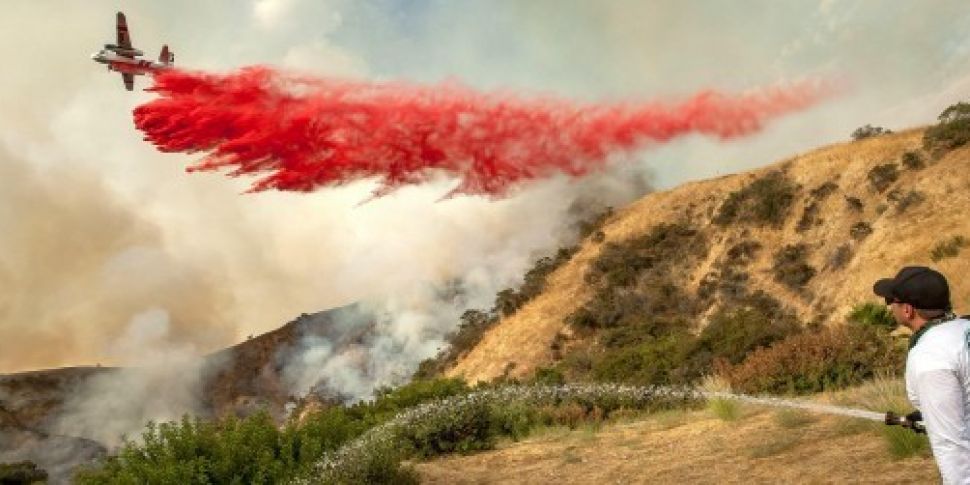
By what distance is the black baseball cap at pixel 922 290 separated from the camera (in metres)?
4.22

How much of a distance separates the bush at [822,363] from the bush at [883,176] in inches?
1348

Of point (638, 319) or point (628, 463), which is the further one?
point (638, 319)

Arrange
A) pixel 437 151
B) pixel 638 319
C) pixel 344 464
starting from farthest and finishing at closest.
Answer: pixel 638 319
pixel 437 151
pixel 344 464

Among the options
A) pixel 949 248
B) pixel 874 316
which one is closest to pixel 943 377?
pixel 874 316

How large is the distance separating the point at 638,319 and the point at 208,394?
182 ft

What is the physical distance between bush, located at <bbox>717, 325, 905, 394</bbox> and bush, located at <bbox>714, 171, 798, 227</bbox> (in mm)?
38547

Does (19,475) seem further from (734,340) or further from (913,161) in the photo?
(913,161)

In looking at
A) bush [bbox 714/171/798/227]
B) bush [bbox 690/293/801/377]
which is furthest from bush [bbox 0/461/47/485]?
bush [bbox 714/171/798/227]

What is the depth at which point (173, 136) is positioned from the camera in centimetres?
2791

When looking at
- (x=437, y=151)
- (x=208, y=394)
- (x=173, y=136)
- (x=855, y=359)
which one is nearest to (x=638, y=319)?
(x=437, y=151)

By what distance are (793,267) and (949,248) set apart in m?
11.9

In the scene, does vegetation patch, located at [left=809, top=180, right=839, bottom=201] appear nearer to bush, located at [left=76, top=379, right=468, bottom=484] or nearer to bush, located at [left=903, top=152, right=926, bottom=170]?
bush, located at [left=903, top=152, right=926, bottom=170]

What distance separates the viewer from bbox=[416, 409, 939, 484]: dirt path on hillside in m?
9.09

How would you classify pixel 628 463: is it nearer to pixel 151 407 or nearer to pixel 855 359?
pixel 855 359
